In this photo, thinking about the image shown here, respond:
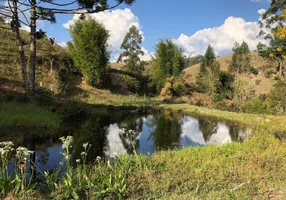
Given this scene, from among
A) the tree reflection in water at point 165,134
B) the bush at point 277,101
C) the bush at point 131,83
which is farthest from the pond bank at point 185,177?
the bush at point 131,83

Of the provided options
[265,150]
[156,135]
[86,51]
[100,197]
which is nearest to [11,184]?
[100,197]

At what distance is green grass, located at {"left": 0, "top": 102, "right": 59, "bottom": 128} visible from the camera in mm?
Result: 7625

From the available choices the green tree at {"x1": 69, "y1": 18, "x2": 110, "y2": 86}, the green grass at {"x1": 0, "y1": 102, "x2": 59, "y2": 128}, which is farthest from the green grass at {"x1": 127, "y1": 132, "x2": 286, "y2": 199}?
the green tree at {"x1": 69, "y1": 18, "x2": 110, "y2": 86}

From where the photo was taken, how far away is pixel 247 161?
Result: 4.87 metres

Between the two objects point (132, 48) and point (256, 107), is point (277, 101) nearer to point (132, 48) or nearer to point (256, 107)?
point (256, 107)

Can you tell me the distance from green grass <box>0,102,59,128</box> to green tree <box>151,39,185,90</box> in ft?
51.8

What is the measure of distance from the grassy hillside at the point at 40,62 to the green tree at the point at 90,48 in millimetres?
1609

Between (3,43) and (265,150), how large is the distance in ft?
65.3

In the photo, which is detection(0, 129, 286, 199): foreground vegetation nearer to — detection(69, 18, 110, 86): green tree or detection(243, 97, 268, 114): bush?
detection(243, 97, 268, 114): bush

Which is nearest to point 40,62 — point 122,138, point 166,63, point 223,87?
point 166,63

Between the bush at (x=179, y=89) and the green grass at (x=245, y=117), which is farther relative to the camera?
the bush at (x=179, y=89)

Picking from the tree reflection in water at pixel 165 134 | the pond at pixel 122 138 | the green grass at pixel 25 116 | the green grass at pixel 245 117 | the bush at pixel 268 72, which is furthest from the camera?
the bush at pixel 268 72

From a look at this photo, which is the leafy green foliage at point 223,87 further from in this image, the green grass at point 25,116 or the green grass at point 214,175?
the green grass at point 214,175

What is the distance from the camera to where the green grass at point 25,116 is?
762 centimetres
